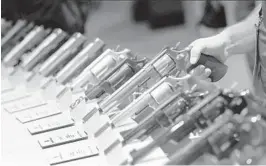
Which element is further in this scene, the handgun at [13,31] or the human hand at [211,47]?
the handgun at [13,31]

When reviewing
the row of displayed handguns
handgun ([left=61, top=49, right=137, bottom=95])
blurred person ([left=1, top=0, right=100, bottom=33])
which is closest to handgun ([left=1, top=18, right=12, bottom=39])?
blurred person ([left=1, top=0, right=100, bottom=33])

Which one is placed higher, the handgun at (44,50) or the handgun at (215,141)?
the handgun at (44,50)

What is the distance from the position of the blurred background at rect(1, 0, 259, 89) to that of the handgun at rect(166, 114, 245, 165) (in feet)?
0.93

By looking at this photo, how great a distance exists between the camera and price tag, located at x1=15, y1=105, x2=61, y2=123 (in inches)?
51.9

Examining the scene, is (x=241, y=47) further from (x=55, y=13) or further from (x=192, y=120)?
(x=55, y=13)

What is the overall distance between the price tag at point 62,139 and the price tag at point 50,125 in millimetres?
56

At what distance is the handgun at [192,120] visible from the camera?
923 mm

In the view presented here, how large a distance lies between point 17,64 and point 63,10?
1.02 ft

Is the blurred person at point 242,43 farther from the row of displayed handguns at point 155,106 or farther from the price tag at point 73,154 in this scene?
the price tag at point 73,154

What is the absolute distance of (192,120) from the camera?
95 centimetres

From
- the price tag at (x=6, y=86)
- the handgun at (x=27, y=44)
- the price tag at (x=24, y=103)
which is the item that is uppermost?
the handgun at (x=27, y=44)

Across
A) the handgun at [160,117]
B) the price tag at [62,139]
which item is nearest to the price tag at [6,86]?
the price tag at [62,139]

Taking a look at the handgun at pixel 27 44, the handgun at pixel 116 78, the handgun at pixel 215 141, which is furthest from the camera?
the handgun at pixel 27 44

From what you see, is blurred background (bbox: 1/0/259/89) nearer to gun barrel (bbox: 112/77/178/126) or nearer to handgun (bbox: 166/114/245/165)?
gun barrel (bbox: 112/77/178/126)
